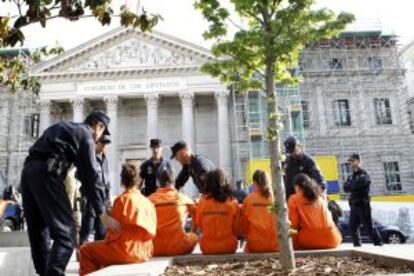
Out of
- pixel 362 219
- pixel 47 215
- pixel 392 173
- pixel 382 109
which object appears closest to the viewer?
pixel 47 215

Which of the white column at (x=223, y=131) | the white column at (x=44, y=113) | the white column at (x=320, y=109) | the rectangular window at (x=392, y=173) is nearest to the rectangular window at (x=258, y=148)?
the white column at (x=223, y=131)

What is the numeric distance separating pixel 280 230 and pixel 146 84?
30237 millimetres

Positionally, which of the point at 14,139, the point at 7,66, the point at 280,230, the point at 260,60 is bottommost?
the point at 280,230

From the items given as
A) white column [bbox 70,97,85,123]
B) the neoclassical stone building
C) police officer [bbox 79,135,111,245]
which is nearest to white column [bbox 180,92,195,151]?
the neoclassical stone building

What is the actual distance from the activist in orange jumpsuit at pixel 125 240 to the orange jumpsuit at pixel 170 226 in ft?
3.26

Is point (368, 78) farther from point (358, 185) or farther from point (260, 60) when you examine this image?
point (260, 60)

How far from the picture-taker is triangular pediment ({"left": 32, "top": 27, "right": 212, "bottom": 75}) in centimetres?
3419

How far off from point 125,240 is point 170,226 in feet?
4.57

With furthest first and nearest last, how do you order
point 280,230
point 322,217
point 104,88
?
point 104,88
point 322,217
point 280,230

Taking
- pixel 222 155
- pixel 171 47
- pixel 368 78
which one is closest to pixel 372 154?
pixel 368 78

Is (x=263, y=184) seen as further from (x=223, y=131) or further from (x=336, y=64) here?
(x=336, y=64)

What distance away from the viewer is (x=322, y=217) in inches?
238

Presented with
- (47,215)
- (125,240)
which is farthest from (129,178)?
A: (47,215)

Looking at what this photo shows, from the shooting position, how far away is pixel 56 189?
4094 millimetres
